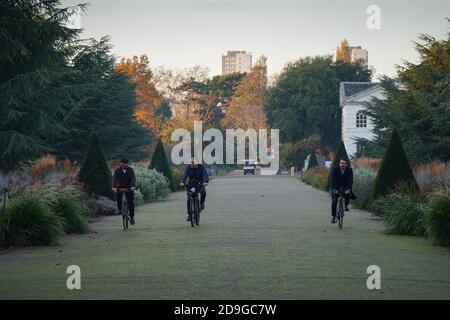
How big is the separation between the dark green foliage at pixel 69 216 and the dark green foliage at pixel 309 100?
71862 millimetres

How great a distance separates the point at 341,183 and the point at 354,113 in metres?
64.6

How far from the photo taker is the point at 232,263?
13344mm

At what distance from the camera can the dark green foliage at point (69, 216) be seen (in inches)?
782

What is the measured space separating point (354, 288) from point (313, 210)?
17118 millimetres

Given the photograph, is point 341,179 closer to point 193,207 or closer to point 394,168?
point 193,207

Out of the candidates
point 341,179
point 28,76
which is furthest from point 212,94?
point 341,179

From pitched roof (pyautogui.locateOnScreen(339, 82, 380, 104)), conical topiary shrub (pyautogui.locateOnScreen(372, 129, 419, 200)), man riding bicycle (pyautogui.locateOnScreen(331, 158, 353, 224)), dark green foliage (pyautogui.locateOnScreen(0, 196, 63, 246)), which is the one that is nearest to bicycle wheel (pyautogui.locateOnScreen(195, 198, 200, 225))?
man riding bicycle (pyautogui.locateOnScreen(331, 158, 353, 224))

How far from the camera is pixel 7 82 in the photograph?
32531 millimetres

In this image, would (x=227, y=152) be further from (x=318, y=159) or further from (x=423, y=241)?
(x=423, y=241)

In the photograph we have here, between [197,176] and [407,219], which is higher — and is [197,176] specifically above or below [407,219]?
above

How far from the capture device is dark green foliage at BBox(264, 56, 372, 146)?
91.2 m

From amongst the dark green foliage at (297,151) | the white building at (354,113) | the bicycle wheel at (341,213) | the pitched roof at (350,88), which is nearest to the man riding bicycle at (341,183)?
the bicycle wheel at (341,213)

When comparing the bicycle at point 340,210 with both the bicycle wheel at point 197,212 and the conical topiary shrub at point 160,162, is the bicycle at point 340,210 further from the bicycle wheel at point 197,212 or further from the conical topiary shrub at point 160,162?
the conical topiary shrub at point 160,162

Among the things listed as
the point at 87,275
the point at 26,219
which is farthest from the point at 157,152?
the point at 87,275
